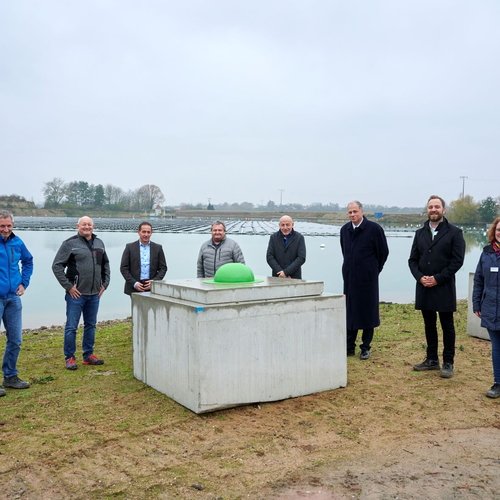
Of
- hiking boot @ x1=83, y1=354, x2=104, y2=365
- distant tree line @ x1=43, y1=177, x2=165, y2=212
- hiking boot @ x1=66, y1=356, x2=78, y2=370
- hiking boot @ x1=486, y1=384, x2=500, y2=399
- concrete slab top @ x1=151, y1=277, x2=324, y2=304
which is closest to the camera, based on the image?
concrete slab top @ x1=151, y1=277, x2=324, y2=304

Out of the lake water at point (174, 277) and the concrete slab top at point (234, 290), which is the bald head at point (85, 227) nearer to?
the concrete slab top at point (234, 290)

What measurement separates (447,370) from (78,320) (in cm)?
411

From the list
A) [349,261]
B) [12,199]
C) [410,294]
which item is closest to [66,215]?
[12,199]

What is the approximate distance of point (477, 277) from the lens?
5.36 metres

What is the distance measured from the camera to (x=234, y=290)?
488cm

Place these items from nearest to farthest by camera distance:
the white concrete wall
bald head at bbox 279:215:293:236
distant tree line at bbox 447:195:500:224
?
the white concrete wall → bald head at bbox 279:215:293:236 → distant tree line at bbox 447:195:500:224

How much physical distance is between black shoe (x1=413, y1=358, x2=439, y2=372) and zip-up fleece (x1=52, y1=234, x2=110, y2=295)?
3.72 metres

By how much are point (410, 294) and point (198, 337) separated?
12262 mm

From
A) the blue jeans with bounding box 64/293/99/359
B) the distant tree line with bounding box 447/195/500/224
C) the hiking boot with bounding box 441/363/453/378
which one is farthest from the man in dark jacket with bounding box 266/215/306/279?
the distant tree line with bounding box 447/195/500/224

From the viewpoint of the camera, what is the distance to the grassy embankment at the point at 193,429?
11.6ft

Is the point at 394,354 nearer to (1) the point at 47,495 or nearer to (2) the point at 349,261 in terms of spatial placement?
(2) the point at 349,261

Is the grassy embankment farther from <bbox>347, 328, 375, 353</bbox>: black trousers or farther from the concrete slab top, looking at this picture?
the concrete slab top

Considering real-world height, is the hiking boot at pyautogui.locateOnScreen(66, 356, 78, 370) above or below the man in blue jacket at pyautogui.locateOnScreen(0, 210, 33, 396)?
below

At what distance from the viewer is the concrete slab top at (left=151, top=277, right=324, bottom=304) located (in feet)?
15.7
